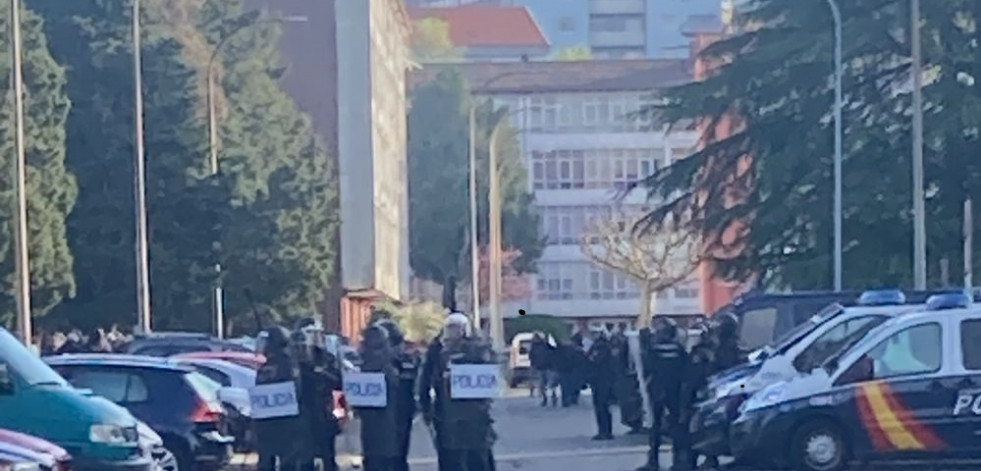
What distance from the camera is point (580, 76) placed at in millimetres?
106062

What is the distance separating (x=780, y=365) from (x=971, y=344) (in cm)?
268

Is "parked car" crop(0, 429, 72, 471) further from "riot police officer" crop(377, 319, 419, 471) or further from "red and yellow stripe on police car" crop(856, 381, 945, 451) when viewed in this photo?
"red and yellow stripe on police car" crop(856, 381, 945, 451)

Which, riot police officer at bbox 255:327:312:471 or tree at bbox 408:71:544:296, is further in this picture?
tree at bbox 408:71:544:296

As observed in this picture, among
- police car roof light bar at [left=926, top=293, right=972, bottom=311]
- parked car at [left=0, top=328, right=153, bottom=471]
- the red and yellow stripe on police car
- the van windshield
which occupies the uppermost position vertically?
police car roof light bar at [left=926, top=293, right=972, bottom=311]

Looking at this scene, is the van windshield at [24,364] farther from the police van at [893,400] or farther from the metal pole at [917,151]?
the metal pole at [917,151]

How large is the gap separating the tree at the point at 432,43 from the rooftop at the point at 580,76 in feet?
29.3

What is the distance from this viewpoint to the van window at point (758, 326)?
1174 inches

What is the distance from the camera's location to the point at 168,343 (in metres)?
34.4

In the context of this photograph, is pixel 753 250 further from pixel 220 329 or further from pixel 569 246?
pixel 569 246

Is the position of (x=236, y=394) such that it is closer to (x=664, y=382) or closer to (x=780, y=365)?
(x=664, y=382)

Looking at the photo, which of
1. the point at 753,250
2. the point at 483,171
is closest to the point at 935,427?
the point at 753,250

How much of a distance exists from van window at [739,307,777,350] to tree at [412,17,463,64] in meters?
87.6

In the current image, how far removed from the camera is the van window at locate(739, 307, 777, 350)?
97.9 ft

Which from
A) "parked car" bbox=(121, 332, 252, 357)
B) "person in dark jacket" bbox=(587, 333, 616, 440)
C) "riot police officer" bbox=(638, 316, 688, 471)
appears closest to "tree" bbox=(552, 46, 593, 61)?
"parked car" bbox=(121, 332, 252, 357)
